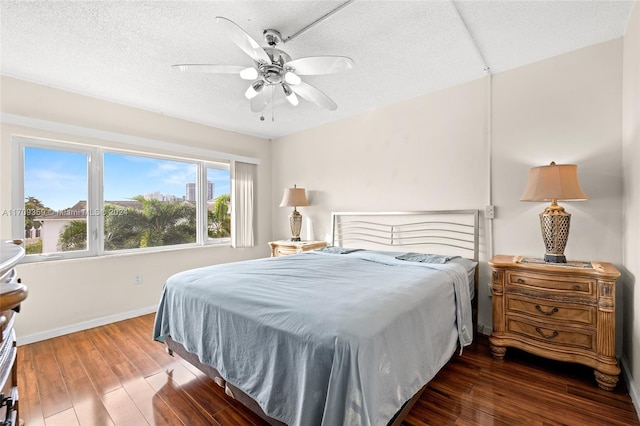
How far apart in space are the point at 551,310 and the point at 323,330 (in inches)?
74.0

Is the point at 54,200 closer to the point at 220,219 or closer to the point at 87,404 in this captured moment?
the point at 220,219

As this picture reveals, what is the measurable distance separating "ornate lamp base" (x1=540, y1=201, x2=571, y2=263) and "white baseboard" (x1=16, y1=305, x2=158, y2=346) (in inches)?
166

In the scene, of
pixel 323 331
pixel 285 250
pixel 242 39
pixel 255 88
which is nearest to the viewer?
pixel 323 331

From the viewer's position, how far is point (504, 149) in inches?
107

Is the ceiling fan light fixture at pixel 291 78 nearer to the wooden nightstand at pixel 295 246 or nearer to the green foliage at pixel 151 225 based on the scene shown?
the wooden nightstand at pixel 295 246

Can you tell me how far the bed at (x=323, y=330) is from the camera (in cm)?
122

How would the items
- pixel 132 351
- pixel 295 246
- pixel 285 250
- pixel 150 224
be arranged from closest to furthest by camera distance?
pixel 132 351 → pixel 150 224 → pixel 295 246 → pixel 285 250

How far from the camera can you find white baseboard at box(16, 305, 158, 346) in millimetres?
2715

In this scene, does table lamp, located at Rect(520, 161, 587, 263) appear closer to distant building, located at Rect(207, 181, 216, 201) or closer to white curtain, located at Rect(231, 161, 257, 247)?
white curtain, located at Rect(231, 161, 257, 247)

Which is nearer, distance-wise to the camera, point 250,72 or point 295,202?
point 250,72

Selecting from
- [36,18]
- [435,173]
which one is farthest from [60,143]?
[435,173]

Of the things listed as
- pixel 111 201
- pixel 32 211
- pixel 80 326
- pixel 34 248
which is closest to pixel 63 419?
pixel 80 326

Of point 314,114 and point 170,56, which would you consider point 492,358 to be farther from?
point 170,56

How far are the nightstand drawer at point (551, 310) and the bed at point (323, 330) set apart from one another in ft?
1.24
